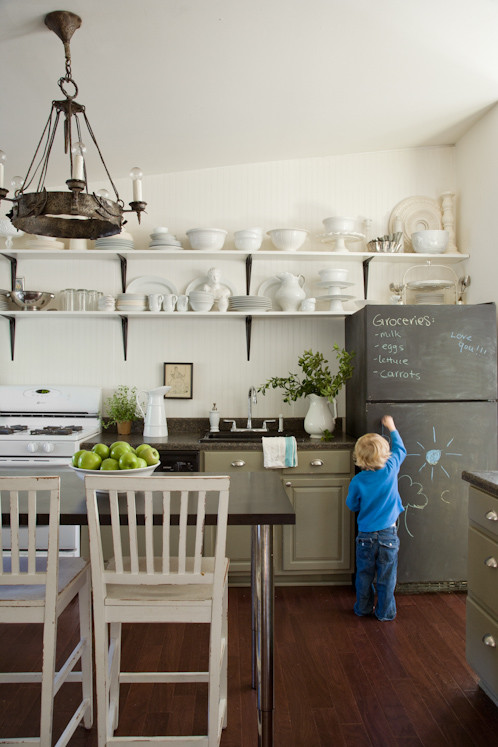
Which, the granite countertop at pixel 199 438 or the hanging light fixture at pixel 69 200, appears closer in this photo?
the hanging light fixture at pixel 69 200

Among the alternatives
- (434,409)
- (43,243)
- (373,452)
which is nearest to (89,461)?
(373,452)

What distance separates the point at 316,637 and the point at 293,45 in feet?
8.90

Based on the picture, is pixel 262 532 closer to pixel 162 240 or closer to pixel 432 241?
pixel 162 240

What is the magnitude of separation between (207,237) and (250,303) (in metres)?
0.50

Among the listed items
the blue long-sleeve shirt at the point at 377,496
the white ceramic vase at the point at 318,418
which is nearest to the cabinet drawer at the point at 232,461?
the white ceramic vase at the point at 318,418

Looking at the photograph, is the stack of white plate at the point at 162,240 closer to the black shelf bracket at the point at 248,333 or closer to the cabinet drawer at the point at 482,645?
the black shelf bracket at the point at 248,333

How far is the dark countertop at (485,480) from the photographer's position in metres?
2.30

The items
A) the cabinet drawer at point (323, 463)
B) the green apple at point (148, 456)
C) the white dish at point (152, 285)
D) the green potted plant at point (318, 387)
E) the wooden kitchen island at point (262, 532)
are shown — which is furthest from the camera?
the white dish at point (152, 285)

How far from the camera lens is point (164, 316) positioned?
4133 millimetres

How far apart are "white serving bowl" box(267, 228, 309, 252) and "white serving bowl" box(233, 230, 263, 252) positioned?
105 millimetres

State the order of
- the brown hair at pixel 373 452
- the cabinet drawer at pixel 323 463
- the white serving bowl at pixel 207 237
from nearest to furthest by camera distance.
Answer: the brown hair at pixel 373 452 → the cabinet drawer at pixel 323 463 → the white serving bowl at pixel 207 237

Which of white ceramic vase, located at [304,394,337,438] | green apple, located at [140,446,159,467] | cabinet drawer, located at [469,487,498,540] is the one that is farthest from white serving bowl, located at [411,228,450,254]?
green apple, located at [140,446,159,467]

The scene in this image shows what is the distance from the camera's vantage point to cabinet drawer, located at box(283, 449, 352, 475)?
11.9ft

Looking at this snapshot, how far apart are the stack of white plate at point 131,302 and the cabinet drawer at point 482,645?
99.3 inches
